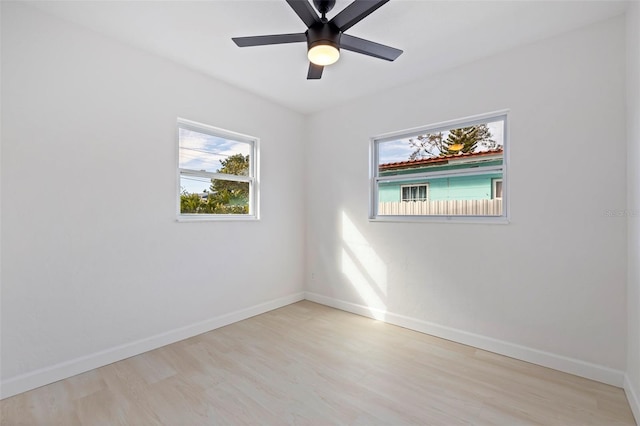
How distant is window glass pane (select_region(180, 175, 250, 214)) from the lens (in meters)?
3.09

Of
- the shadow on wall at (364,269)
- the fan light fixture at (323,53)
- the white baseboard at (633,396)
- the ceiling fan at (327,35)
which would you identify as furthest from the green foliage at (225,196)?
the white baseboard at (633,396)

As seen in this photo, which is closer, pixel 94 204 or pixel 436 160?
pixel 94 204

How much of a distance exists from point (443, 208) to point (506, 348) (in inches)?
55.0

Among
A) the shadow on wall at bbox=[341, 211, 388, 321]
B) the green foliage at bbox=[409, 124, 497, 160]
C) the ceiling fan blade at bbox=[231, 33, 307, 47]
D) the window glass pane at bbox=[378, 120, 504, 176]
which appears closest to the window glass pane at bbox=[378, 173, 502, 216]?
the window glass pane at bbox=[378, 120, 504, 176]

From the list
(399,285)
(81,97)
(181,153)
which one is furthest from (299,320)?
(81,97)

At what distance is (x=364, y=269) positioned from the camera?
3.62m

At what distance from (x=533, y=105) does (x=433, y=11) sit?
120cm

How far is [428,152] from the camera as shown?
323 cm

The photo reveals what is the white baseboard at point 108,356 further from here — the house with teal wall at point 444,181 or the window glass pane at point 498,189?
the window glass pane at point 498,189

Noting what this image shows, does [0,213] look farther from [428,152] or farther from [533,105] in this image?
[533,105]

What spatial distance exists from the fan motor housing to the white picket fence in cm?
196

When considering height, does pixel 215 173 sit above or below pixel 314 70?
below

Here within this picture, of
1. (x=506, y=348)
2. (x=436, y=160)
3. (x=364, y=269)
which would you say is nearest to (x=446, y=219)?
(x=436, y=160)

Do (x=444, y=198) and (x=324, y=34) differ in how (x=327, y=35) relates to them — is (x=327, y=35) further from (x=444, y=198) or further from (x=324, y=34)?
(x=444, y=198)
